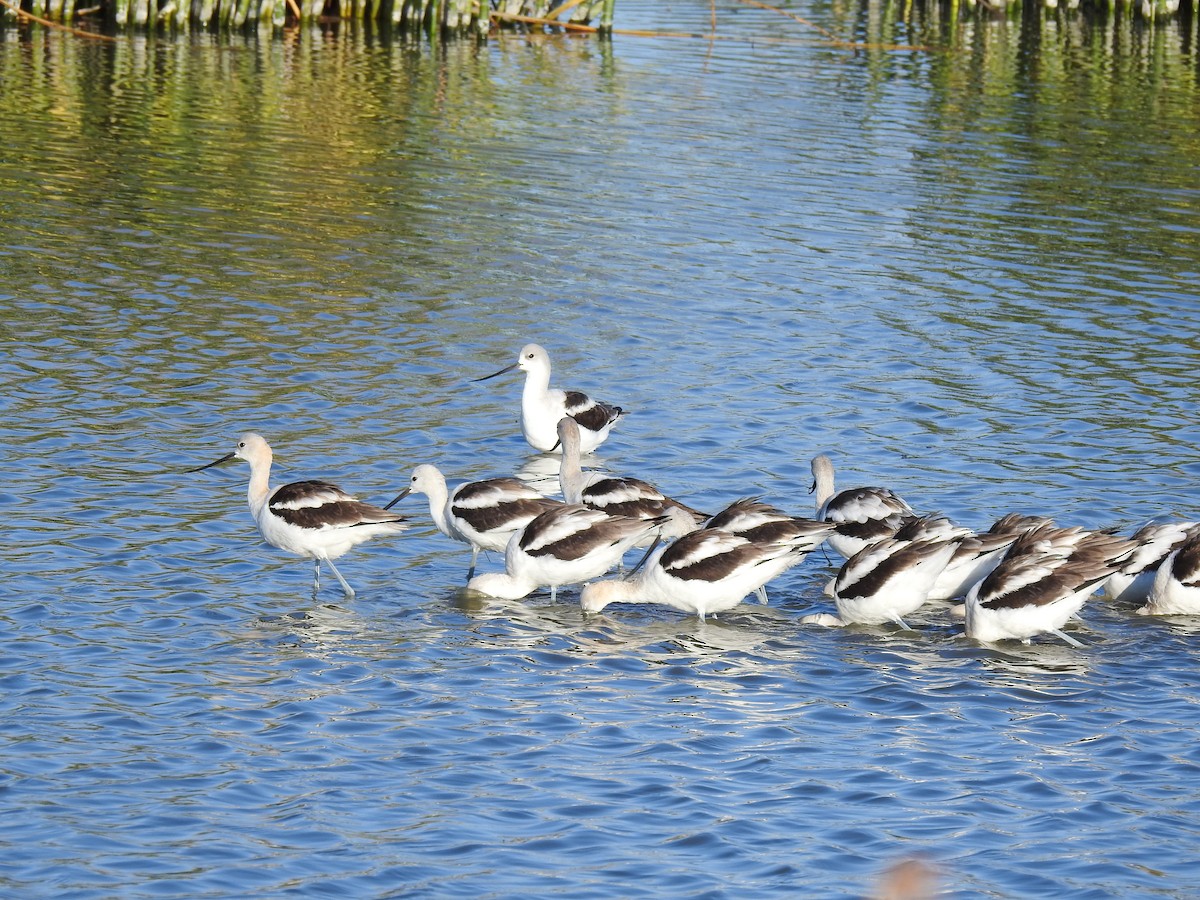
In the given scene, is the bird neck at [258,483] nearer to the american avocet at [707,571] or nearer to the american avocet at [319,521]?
the american avocet at [319,521]

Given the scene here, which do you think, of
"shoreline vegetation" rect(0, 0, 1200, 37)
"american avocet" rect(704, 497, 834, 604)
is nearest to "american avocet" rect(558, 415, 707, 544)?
"american avocet" rect(704, 497, 834, 604)

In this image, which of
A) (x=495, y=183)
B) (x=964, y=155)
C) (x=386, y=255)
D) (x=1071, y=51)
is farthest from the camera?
(x=1071, y=51)

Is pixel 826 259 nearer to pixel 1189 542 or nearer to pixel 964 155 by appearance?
pixel 964 155

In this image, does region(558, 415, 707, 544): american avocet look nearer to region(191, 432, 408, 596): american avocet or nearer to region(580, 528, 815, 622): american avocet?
region(580, 528, 815, 622): american avocet

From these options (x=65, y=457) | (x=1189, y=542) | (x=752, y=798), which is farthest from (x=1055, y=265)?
(x=752, y=798)

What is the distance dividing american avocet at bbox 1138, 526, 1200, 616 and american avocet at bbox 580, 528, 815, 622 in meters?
2.95

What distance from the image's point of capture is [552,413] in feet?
60.5

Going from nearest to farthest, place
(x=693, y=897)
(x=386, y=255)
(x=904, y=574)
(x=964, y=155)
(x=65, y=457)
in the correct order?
(x=693, y=897), (x=904, y=574), (x=65, y=457), (x=386, y=255), (x=964, y=155)

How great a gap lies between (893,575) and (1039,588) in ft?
3.70

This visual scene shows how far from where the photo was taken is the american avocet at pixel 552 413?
718 inches

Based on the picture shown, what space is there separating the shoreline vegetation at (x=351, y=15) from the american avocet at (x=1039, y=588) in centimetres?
3369

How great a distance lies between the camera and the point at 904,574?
13.3 metres

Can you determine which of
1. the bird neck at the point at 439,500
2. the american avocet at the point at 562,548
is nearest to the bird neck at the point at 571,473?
the bird neck at the point at 439,500

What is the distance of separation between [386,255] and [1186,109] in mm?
22935
